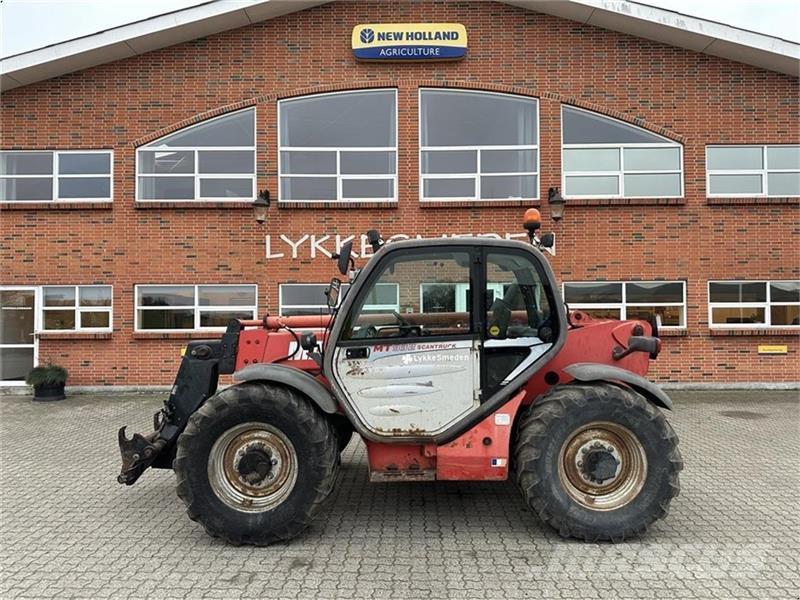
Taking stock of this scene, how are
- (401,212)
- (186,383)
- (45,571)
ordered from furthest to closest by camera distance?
(401,212) → (186,383) → (45,571)

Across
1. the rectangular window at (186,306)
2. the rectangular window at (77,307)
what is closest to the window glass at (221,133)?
the rectangular window at (186,306)

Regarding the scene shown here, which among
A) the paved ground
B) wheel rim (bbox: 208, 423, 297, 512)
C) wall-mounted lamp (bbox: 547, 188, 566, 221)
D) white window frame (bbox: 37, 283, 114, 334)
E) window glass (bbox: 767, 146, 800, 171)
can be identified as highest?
window glass (bbox: 767, 146, 800, 171)

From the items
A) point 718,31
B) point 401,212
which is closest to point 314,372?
point 401,212

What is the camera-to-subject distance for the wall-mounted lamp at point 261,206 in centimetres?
1034

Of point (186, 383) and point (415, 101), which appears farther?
point (415, 101)

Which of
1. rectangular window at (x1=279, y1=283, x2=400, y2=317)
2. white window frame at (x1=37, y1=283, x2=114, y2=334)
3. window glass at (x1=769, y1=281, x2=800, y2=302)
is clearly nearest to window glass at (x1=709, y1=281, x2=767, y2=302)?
window glass at (x1=769, y1=281, x2=800, y2=302)

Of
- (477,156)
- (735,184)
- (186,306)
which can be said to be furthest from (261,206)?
(735,184)

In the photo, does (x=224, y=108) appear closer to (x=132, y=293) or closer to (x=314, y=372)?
(x=132, y=293)

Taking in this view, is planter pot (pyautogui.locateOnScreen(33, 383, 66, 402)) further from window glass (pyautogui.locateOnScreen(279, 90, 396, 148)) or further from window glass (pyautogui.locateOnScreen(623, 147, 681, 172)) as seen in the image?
window glass (pyautogui.locateOnScreen(623, 147, 681, 172))

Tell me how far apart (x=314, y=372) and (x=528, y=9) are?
9.89 metres

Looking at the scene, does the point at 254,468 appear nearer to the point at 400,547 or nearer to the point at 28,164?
the point at 400,547

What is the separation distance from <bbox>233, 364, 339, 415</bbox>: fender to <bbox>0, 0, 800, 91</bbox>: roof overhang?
909 centimetres

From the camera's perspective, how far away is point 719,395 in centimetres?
1000

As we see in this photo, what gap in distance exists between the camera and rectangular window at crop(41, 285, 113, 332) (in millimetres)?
10664
